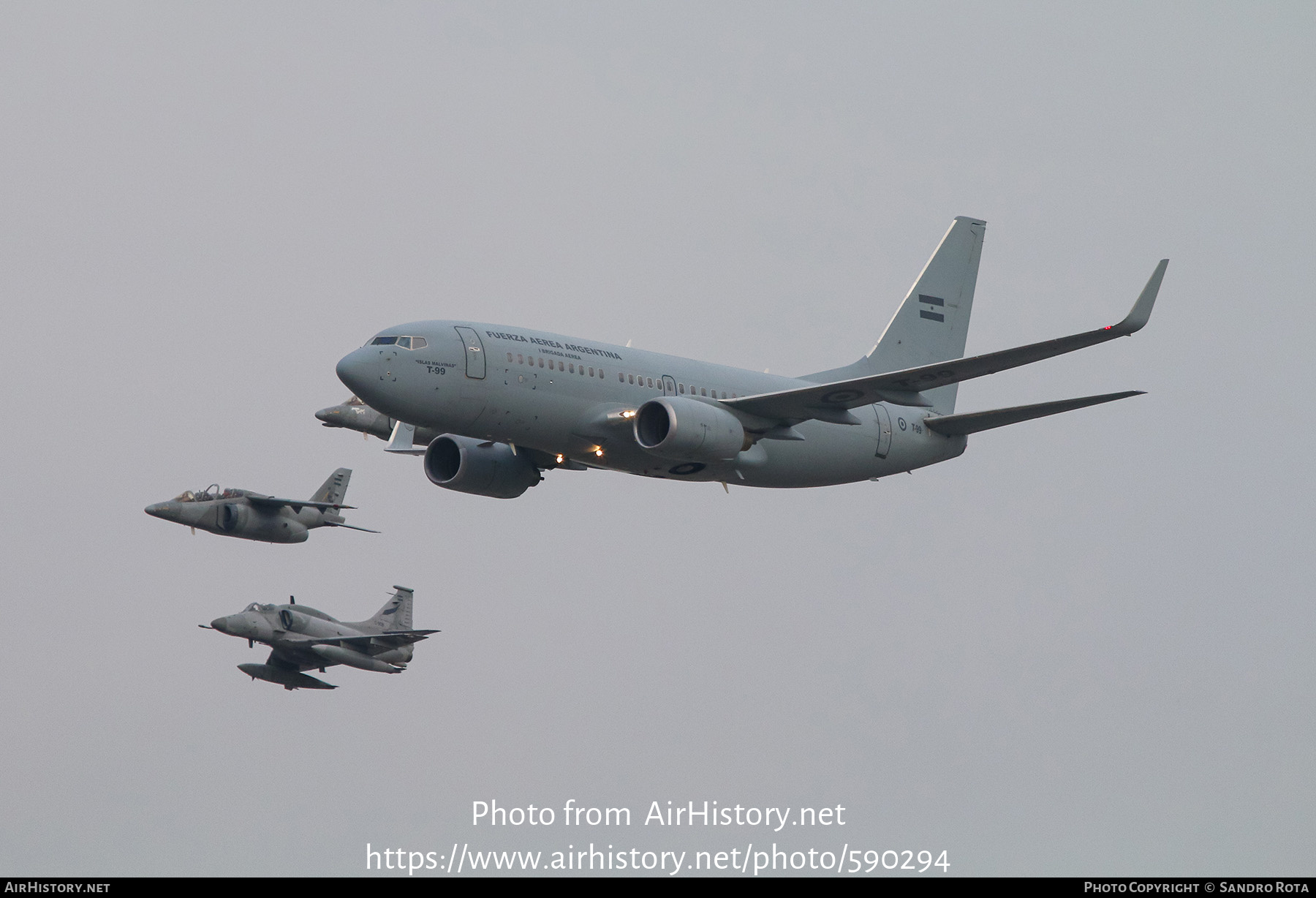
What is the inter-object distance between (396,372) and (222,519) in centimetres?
2435

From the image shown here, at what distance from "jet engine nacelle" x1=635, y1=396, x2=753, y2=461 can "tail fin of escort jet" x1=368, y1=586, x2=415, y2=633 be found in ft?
114

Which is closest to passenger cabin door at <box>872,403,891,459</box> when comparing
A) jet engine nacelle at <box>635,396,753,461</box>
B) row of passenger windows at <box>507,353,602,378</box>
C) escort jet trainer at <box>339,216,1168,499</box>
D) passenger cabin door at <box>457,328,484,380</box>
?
escort jet trainer at <box>339,216,1168,499</box>

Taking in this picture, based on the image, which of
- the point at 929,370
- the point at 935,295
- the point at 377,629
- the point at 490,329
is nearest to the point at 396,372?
the point at 490,329

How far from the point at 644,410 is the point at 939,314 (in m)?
16.4

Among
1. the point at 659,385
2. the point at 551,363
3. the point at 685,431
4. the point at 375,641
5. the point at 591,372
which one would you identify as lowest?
the point at 685,431

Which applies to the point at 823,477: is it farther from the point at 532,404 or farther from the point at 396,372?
the point at 396,372

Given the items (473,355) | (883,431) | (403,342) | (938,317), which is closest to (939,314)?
(938,317)

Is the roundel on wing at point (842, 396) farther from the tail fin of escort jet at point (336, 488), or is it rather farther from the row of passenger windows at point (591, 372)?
the tail fin of escort jet at point (336, 488)

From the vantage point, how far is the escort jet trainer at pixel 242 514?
60.5m

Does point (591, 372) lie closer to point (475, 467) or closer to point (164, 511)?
point (475, 467)

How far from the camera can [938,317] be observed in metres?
53.8

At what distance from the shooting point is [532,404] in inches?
1602

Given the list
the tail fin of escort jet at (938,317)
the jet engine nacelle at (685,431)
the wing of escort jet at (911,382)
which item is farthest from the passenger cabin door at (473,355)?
the tail fin of escort jet at (938,317)

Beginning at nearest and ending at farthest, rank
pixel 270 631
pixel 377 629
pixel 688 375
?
1. pixel 688 375
2. pixel 270 631
3. pixel 377 629
